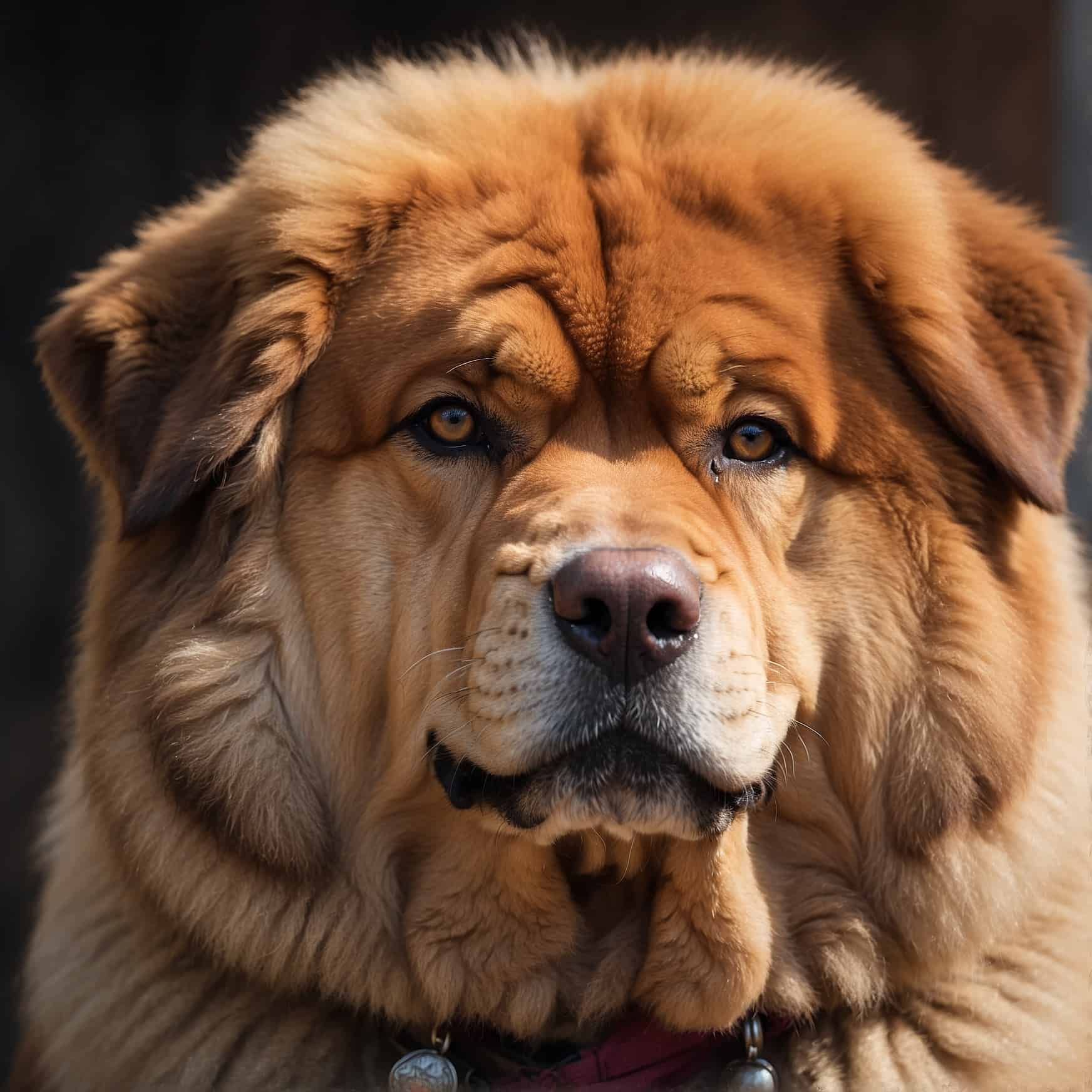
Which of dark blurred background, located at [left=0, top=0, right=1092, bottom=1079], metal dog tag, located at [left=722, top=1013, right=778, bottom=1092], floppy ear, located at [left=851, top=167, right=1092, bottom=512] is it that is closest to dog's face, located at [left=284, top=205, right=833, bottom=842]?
floppy ear, located at [left=851, top=167, right=1092, bottom=512]

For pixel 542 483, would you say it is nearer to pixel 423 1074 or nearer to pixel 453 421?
pixel 453 421

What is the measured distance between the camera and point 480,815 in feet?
8.69

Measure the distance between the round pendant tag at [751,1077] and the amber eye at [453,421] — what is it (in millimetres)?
1402

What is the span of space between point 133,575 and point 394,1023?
112 cm

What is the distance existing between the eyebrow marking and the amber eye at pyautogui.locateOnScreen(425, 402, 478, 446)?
550 mm

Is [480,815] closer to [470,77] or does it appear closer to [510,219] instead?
[510,219]

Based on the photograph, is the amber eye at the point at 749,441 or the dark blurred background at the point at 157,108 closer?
the amber eye at the point at 749,441

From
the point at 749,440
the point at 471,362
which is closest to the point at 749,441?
the point at 749,440

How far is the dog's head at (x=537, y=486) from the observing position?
2.77 m

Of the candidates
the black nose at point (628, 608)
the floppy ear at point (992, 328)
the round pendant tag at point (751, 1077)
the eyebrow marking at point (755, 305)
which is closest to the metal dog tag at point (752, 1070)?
the round pendant tag at point (751, 1077)

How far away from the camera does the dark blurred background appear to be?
629cm

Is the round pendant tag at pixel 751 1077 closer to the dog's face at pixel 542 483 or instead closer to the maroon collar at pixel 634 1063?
the maroon collar at pixel 634 1063

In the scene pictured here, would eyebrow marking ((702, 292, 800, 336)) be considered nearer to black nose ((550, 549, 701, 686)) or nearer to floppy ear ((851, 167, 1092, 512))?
floppy ear ((851, 167, 1092, 512))

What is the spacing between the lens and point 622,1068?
2758 mm
